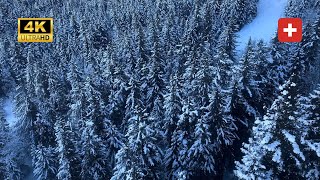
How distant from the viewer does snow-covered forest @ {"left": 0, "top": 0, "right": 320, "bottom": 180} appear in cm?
1877

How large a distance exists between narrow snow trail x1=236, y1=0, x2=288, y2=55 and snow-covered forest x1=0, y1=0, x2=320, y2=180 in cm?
892

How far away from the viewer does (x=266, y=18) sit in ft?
254

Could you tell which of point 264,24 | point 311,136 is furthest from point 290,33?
point 311,136

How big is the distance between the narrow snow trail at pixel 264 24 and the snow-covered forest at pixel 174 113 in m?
8.92

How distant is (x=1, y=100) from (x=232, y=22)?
50106mm

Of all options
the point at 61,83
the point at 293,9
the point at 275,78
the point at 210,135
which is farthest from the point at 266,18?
the point at 210,135

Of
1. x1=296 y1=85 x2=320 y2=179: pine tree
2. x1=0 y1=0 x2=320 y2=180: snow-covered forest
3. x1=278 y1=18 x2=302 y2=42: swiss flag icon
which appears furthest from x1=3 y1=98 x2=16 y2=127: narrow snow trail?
x1=296 y1=85 x2=320 y2=179: pine tree

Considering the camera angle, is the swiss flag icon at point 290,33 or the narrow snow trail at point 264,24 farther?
the narrow snow trail at point 264,24

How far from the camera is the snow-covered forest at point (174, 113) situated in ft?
61.6

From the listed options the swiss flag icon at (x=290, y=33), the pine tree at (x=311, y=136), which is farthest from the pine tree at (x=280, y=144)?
the swiss flag icon at (x=290, y=33)

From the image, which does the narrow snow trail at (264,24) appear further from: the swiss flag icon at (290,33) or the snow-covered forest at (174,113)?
the swiss flag icon at (290,33)

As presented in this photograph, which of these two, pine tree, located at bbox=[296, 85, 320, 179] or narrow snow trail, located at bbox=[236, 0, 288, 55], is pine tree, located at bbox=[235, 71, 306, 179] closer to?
pine tree, located at bbox=[296, 85, 320, 179]

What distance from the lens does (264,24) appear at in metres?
75.0

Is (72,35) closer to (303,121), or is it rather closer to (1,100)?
(1,100)
